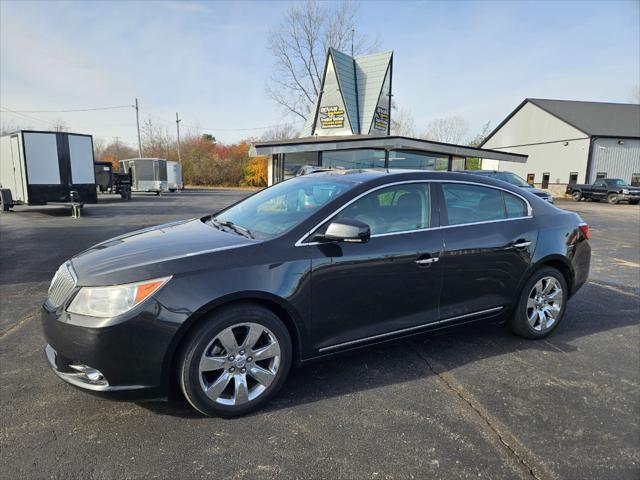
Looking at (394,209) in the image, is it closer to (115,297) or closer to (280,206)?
(280,206)

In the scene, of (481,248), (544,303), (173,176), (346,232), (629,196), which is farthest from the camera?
(173,176)

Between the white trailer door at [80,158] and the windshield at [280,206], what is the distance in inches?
554

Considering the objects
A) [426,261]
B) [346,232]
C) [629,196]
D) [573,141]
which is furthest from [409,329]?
[573,141]

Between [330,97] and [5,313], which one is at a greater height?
[330,97]

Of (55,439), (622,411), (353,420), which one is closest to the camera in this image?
(55,439)

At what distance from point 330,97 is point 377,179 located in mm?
21176

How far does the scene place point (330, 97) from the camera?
23.1 m

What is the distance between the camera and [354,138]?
54.6 ft

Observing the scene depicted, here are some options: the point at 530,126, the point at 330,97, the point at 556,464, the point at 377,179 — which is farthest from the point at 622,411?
the point at 530,126

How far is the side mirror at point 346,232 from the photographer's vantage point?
277cm

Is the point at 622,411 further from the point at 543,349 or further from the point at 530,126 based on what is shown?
the point at 530,126

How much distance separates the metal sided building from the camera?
34.8 meters

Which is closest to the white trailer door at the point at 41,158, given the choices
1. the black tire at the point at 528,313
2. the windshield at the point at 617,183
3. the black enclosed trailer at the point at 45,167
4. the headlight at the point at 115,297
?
the black enclosed trailer at the point at 45,167

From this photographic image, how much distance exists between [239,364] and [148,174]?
33248mm
